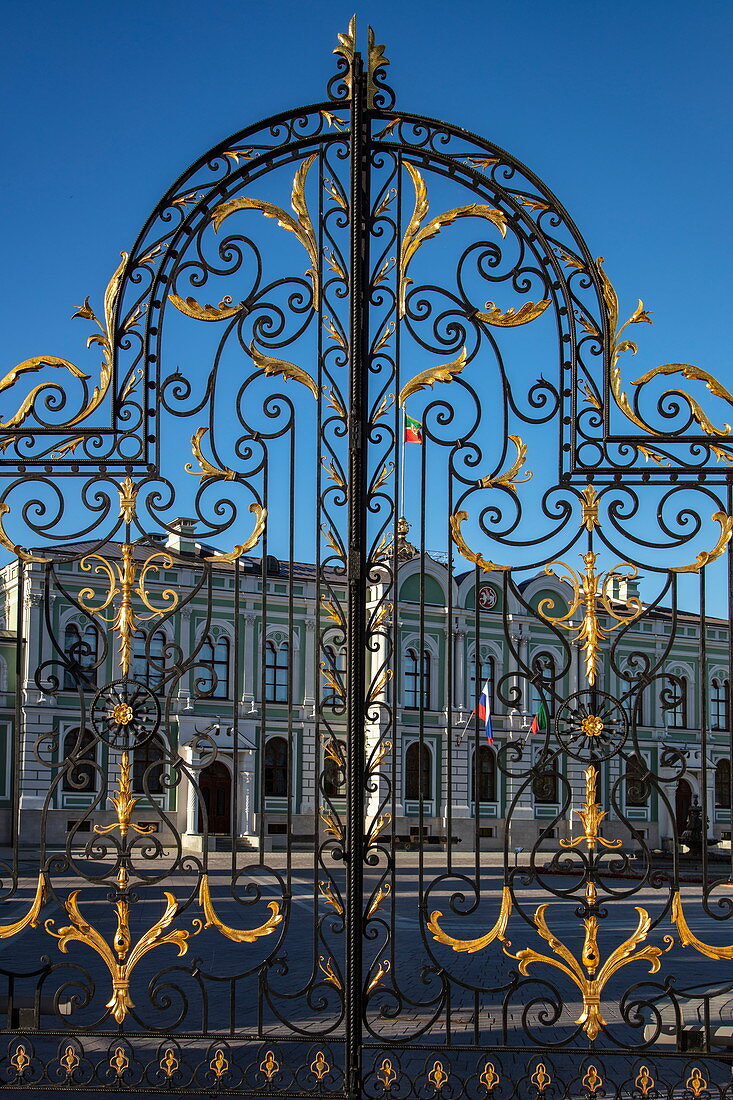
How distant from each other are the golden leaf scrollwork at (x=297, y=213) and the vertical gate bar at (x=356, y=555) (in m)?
0.20

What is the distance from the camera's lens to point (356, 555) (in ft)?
15.7

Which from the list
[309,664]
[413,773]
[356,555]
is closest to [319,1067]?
[356,555]

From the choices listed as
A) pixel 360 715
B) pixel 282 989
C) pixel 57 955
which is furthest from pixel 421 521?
pixel 57 955

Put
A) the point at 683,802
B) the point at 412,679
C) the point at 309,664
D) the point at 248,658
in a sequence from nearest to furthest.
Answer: the point at 248,658, the point at 309,664, the point at 412,679, the point at 683,802

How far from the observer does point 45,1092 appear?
480 centimetres

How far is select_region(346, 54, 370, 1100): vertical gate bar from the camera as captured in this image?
15.0 feet

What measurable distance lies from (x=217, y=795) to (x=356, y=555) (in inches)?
888

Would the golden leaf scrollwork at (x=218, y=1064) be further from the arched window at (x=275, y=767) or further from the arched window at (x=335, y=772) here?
the arched window at (x=275, y=767)

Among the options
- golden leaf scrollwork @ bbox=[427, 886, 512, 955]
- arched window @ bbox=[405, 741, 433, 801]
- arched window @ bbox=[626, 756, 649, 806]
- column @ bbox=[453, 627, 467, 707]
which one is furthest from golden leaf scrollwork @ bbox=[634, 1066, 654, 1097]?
column @ bbox=[453, 627, 467, 707]

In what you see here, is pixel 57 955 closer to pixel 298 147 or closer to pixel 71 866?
pixel 71 866

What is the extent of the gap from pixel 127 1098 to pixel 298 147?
3875mm

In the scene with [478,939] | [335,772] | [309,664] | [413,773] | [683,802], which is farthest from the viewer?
[683,802]

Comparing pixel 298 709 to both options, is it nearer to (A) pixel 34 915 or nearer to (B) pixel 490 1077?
(A) pixel 34 915

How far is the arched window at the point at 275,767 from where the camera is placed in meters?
28.0
